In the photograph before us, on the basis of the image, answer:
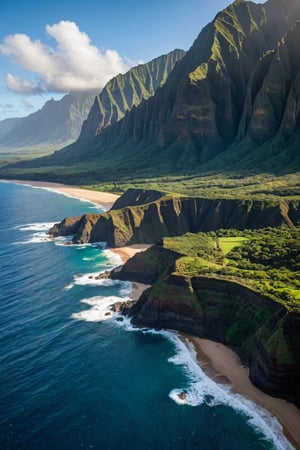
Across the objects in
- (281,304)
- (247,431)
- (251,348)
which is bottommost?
(247,431)

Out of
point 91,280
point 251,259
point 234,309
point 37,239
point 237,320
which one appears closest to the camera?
point 237,320

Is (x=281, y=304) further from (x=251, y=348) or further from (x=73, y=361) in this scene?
(x=73, y=361)

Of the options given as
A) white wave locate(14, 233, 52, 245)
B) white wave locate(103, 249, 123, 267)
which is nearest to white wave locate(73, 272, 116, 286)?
white wave locate(103, 249, 123, 267)

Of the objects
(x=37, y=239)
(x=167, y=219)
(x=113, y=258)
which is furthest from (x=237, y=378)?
(x=37, y=239)

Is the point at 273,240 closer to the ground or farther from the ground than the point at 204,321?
farther from the ground

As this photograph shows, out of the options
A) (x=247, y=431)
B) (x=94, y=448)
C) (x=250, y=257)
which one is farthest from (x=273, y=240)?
(x=94, y=448)

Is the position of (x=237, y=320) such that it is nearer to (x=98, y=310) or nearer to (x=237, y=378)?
(x=237, y=378)
